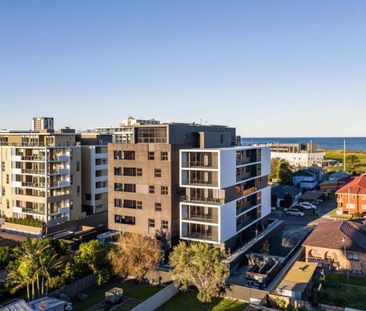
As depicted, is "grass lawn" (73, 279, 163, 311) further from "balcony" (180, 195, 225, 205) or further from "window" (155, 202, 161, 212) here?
"balcony" (180, 195, 225, 205)

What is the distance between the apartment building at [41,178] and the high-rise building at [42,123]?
436 inches

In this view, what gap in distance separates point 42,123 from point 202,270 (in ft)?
182

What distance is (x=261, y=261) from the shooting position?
41.7 m

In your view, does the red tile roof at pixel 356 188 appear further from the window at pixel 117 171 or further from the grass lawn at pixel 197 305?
the window at pixel 117 171

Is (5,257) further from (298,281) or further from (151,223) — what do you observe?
(298,281)

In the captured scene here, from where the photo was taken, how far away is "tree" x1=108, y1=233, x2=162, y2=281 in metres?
36.8

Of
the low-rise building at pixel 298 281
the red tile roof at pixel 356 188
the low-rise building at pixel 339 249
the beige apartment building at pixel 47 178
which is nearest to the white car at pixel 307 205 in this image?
the red tile roof at pixel 356 188

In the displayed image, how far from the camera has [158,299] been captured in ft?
108

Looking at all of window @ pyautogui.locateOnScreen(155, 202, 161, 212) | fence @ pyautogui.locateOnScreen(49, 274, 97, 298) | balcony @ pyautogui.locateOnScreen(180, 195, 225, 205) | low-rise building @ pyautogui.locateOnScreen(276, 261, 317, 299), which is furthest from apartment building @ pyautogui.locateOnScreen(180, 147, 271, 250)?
fence @ pyautogui.locateOnScreen(49, 274, 97, 298)

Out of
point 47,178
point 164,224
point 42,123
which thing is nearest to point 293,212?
point 164,224

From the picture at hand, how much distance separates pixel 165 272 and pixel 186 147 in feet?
51.4

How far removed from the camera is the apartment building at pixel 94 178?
64625mm

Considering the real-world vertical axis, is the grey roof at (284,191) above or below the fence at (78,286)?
above

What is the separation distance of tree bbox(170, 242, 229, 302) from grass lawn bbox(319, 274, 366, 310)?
361 inches
